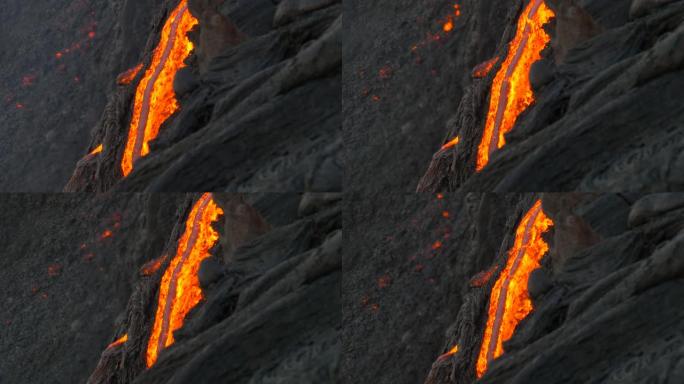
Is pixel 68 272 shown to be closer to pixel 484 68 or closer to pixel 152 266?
pixel 152 266

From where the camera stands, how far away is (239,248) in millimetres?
1983

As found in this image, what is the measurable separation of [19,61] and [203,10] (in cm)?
39

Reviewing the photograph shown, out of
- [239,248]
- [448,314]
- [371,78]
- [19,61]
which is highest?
[19,61]

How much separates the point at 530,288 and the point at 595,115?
34 cm

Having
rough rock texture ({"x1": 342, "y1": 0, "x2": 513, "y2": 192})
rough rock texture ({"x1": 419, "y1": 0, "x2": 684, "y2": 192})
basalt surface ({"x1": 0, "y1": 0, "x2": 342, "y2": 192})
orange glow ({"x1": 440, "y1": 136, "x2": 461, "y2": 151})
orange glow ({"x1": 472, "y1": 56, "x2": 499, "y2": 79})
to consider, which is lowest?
rough rock texture ({"x1": 419, "y1": 0, "x2": 684, "y2": 192})

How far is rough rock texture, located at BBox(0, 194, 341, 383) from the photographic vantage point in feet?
6.46

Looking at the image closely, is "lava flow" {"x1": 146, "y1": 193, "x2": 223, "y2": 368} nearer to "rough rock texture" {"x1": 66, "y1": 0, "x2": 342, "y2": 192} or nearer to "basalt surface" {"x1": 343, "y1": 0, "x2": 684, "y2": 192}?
"rough rock texture" {"x1": 66, "y1": 0, "x2": 342, "y2": 192}

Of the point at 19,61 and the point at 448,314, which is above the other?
the point at 19,61

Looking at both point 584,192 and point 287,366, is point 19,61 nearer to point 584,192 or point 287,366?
point 287,366

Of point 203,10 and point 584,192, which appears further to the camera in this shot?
point 203,10

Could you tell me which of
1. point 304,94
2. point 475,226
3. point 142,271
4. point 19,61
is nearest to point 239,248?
point 142,271

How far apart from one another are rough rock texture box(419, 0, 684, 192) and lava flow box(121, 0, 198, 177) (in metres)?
0.54

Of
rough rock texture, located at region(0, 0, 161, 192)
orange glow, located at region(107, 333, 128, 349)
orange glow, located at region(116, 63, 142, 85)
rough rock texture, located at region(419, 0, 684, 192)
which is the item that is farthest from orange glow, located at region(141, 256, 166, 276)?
rough rock texture, located at region(419, 0, 684, 192)

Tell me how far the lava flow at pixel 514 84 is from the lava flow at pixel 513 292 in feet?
0.53
